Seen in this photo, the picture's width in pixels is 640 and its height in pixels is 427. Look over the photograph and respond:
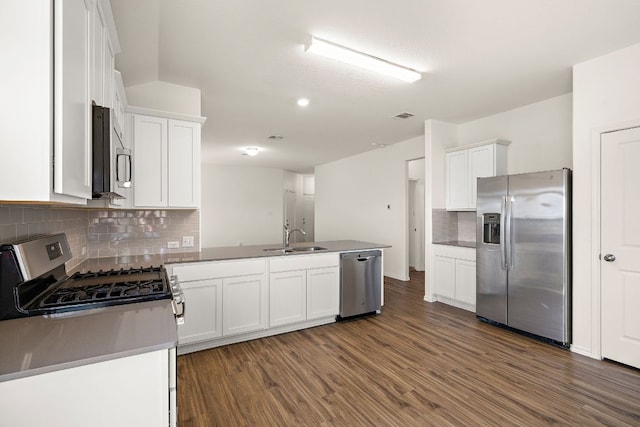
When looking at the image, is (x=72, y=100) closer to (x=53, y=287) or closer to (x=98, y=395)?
(x=98, y=395)

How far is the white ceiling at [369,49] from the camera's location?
2.11 meters

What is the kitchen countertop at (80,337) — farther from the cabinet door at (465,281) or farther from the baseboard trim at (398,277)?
the baseboard trim at (398,277)

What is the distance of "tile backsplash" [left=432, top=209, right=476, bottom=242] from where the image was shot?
4660 millimetres

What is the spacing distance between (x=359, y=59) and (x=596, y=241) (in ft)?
8.74

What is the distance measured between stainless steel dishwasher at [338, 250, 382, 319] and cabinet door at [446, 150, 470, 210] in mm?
1507

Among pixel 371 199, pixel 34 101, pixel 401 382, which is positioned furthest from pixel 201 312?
pixel 371 199

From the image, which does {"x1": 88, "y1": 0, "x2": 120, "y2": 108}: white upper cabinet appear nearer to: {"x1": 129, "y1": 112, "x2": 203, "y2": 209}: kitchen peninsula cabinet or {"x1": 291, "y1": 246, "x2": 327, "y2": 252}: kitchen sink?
{"x1": 129, "y1": 112, "x2": 203, "y2": 209}: kitchen peninsula cabinet

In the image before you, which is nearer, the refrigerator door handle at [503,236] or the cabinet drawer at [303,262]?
the cabinet drawer at [303,262]

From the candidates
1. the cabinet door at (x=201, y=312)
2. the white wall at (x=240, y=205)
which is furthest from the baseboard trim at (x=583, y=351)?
the white wall at (x=240, y=205)

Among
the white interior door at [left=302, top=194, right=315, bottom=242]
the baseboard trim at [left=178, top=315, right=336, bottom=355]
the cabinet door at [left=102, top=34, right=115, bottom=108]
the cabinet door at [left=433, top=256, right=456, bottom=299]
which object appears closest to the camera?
the cabinet door at [left=102, top=34, right=115, bottom=108]

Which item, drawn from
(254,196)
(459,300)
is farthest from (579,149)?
(254,196)

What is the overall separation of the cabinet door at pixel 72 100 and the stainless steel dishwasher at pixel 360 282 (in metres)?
2.85

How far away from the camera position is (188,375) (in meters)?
2.50

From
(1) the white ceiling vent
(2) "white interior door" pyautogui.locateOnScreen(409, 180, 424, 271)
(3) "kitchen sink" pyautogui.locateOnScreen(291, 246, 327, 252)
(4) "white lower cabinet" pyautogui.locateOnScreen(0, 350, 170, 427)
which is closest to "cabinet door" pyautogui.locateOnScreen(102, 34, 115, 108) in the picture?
(4) "white lower cabinet" pyautogui.locateOnScreen(0, 350, 170, 427)
